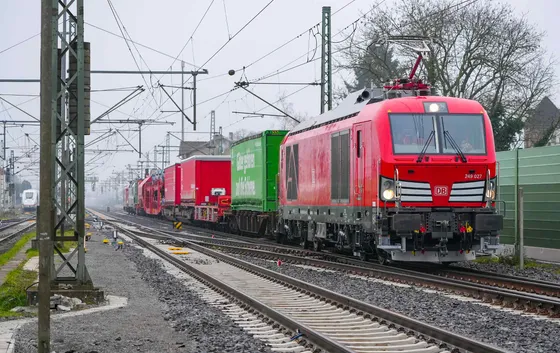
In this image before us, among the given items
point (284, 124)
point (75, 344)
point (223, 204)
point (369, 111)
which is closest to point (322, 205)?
point (369, 111)

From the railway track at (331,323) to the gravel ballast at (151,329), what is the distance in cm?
43

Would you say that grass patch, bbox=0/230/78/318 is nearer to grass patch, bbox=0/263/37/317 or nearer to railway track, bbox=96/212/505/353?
grass patch, bbox=0/263/37/317

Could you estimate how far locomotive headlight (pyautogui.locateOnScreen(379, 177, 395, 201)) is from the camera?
52.6 feet

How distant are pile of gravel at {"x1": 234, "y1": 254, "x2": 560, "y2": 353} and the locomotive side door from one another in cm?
202

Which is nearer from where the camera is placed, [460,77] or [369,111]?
[369,111]

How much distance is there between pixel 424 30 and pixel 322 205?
72.3 feet

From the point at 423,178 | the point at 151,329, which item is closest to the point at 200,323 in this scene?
the point at 151,329

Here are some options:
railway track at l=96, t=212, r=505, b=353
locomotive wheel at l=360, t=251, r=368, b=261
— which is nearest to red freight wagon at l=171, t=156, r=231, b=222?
locomotive wheel at l=360, t=251, r=368, b=261

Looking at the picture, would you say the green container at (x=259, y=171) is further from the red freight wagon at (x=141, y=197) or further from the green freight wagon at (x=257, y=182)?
the red freight wagon at (x=141, y=197)

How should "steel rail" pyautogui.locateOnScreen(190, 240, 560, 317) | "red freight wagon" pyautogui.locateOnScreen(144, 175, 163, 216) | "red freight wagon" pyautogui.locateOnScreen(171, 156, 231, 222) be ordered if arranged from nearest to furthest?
"steel rail" pyautogui.locateOnScreen(190, 240, 560, 317) → "red freight wagon" pyautogui.locateOnScreen(171, 156, 231, 222) → "red freight wagon" pyautogui.locateOnScreen(144, 175, 163, 216)

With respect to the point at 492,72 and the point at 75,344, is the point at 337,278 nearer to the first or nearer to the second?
the point at 75,344

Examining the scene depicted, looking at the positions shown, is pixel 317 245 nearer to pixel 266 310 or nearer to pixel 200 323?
pixel 266 310

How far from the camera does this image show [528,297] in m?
11.6

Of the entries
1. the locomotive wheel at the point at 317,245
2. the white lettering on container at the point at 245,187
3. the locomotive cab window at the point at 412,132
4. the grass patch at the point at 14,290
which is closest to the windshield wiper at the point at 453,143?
the locomotive cab window at the point at 412,132
